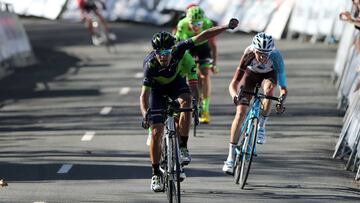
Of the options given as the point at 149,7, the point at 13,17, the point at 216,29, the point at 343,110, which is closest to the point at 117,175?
the point at 216,29

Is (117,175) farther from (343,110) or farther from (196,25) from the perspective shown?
(343,110)

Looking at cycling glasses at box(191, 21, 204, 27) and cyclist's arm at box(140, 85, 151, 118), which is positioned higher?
cyclist's arm at box(140, 85, 151, 118)

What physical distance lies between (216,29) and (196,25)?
487 centimetres

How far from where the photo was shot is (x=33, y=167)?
595 inches

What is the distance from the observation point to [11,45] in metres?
27.7

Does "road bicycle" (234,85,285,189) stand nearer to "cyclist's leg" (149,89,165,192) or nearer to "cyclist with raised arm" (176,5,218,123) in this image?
"cyclist's leg" (149,89,165,192)

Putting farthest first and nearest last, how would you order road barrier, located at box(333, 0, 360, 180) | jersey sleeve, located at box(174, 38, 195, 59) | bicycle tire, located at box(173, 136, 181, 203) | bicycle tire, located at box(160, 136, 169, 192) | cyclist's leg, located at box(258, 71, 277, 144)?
road barrier, located at box(333, 0, 360, 180) → cyclist's leg, located at box(258, 71, 277, 144) → jersey sleeve, located at box(174, 38, 195, 59) → bicycle tire, located at box(160, 136, 169, 192) → bicycle tire, located at box(173, 136, 181, 203)

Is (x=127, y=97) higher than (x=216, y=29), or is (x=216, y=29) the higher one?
(x=216, y=29)

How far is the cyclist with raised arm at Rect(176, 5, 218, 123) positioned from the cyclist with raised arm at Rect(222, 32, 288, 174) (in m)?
3.79

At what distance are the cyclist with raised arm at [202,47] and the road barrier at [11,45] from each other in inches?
368

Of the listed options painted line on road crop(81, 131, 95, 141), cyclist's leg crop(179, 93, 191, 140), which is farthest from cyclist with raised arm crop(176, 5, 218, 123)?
cyclist's leg crop(179, 93, 191, 140)

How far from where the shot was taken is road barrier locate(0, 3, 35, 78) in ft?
88.7

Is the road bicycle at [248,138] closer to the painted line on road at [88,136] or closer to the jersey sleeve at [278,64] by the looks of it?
the jersey sleeve at [278,64]

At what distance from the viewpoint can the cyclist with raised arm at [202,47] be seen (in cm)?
1727
